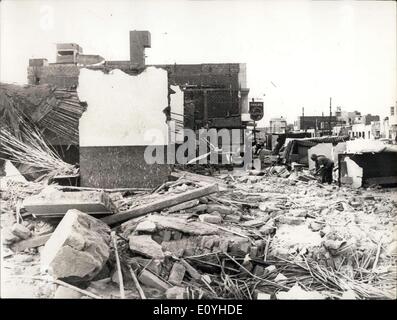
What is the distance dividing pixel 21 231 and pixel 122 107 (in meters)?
3.14

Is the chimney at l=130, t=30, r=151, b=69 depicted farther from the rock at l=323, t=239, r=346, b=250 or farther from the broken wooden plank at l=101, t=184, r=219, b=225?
the rock at l=323, t=239, r=346, b=250

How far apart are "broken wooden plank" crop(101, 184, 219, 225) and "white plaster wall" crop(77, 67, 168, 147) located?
167 cm

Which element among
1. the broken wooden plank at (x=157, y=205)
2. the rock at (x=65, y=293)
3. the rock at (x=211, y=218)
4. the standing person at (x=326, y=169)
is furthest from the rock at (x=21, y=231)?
the standing person at (x=326, y=169)

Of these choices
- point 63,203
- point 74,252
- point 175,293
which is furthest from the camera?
point 63,203

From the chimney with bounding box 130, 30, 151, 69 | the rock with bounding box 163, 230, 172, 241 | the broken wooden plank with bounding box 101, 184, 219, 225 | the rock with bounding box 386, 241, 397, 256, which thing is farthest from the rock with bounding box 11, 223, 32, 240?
the rock with bounding box 386, 241, 397, 256

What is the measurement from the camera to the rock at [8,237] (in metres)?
5.38

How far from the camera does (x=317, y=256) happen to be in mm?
5531

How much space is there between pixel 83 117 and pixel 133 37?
2012mm

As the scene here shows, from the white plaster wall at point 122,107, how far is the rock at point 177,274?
3.20 meters

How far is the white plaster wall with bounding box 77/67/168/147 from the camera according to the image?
7.48 metres

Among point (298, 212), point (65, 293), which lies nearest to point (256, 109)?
point (298, 212)

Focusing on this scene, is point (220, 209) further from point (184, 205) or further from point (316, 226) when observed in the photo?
point (316, 226)

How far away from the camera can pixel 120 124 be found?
7605 millimetres

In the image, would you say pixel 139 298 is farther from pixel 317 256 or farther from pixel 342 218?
pixel 342 218
